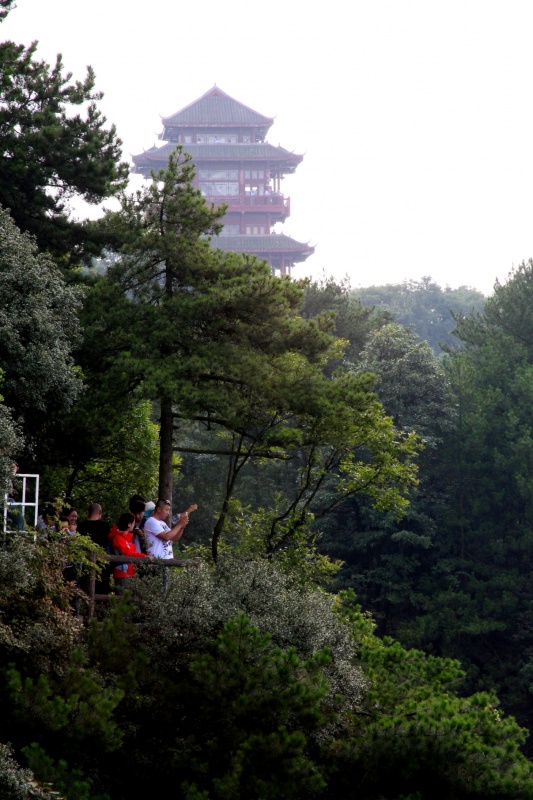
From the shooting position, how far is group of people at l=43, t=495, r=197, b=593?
11414 millimetres

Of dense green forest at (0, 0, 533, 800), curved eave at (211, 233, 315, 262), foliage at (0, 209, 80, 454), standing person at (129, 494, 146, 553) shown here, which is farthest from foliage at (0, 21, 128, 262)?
curved eave at (211, 233, 315, 262)

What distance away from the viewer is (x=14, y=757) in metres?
9.78

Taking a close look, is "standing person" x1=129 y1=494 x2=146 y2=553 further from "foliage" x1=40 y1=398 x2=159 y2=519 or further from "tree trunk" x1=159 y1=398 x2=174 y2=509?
"tree trunk" x1=159 y1=398 x2=174 y2=509

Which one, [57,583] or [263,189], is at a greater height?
[263,189]

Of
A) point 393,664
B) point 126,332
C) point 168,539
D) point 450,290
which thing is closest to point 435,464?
point 126,332

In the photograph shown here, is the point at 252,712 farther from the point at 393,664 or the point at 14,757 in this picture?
the point at 393,664

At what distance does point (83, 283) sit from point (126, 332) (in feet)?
3.38

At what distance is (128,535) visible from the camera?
11641 mm

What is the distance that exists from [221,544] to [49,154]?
7.90 meters

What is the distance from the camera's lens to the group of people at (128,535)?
11.4 m

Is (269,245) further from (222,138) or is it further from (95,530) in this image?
(95,530)

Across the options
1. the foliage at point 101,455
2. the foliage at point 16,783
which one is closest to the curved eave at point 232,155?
the foliage at point 101,455

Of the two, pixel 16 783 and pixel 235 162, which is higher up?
pixel 235 162

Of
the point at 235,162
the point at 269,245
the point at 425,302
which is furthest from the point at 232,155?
the point at 425,302
